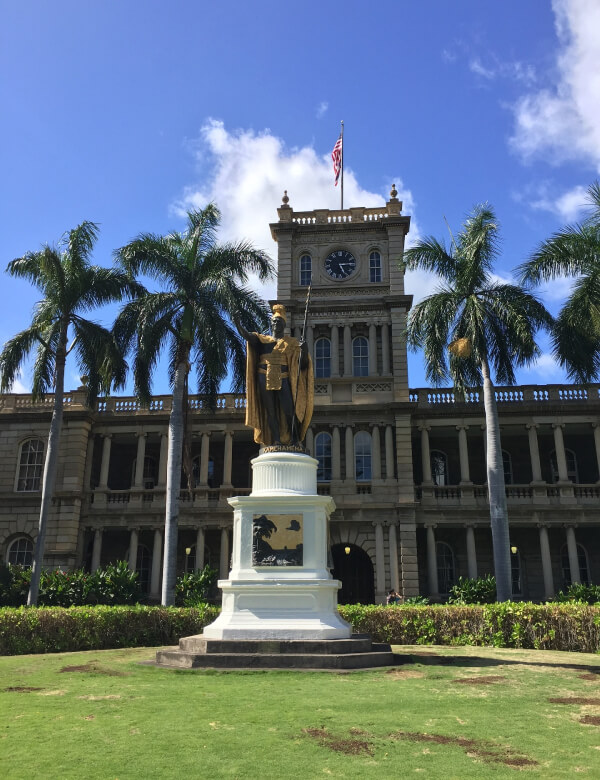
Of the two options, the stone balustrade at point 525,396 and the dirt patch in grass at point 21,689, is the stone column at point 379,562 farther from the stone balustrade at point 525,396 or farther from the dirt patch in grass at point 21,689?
the dirt patch in grass at point 21,689

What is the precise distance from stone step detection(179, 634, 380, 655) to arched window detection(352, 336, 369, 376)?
882 inches

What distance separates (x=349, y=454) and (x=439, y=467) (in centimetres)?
548

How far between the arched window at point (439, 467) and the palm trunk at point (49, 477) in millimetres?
17557

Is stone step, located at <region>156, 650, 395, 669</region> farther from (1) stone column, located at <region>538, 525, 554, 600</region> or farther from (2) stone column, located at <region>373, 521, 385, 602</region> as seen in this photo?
(1) stone column, located at <region>538, 525, 554, 600</region>

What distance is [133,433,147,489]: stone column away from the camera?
→ 3159cm

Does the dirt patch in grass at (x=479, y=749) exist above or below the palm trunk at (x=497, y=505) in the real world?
below

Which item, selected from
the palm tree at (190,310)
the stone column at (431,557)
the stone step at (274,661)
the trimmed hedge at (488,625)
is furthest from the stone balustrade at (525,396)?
the stone step at (274,661)

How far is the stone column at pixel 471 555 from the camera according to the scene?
1156 inches

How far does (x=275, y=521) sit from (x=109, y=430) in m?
23.1

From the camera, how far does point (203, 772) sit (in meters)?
4.98

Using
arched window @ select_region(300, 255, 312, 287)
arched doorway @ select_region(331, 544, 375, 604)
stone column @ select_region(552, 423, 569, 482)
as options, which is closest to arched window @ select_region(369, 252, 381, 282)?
arched window @ select_region(300, 255, 312, 287)

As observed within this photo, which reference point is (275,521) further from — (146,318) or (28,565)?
(28,565)

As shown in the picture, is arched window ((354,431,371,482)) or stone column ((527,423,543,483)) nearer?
stone column ((527,423,543,483))

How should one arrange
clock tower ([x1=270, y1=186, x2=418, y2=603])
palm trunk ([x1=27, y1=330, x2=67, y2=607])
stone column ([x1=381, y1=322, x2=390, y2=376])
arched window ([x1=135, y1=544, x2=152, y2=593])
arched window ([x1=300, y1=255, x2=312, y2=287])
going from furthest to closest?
arched window ([x1=300, y1=255, x2=312, y2=287]) < arched window ([x1=135, y1=544, x2=152, y2=593]) < stone column ([x1=381, y1=322, x2=390, y2=376]) < clock tower ([x1=270, y1=186, x2=418, y2=603]) < palm trunk ([x1=27, y1=330, x2=67, y2=607])
